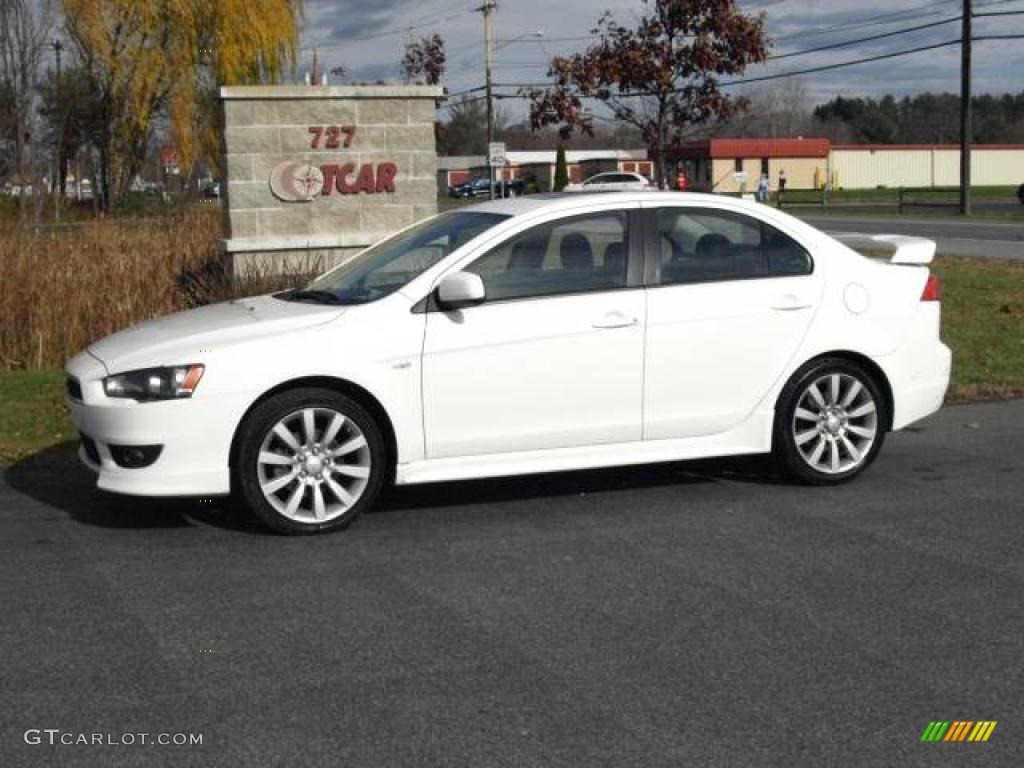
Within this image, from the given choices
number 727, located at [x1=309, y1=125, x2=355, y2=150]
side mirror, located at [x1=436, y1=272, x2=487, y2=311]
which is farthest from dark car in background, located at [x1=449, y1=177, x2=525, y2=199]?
side mirror, located at [x1=436, y1=272, x2=487, y2=311]

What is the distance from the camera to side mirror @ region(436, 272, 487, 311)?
22.0 feet

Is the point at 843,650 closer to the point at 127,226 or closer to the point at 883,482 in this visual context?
the point at 883,482

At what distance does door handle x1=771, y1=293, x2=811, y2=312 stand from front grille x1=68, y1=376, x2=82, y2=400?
3593 mm

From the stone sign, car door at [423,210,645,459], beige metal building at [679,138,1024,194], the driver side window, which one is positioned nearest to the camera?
car door at [423,210,645,459]

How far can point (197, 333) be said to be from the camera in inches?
264

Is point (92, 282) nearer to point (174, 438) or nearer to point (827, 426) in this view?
point (174, 438)

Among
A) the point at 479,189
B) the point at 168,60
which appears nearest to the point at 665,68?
the point at 168,60

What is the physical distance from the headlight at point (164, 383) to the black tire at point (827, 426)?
10.2 feet

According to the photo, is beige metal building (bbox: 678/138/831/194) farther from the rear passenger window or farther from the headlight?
the headlight

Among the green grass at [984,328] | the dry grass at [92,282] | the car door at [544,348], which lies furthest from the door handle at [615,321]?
the dry grass at [92,282]

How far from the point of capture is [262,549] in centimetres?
648

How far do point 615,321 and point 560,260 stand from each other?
43 centimetres

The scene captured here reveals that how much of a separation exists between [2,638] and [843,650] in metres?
3.09

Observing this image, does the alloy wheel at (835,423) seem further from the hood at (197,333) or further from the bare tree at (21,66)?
the bare tree at (21,66)
